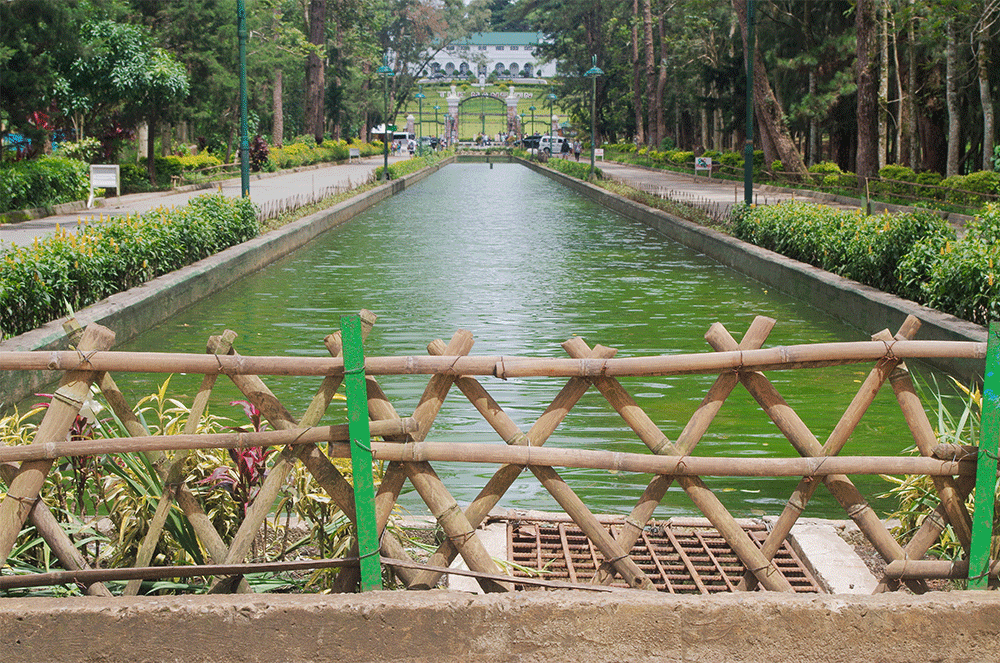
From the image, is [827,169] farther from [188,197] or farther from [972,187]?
[188,197]

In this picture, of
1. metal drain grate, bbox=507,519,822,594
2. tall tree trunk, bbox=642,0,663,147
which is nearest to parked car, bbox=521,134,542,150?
tall tree trunk, bbox=642,0,663,147

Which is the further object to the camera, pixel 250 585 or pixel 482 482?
pixel 482 482

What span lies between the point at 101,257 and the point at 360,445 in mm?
8800

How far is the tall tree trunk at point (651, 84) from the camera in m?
58.7

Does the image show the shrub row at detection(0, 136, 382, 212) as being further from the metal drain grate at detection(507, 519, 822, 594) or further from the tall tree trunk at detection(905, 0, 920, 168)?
the tall tree trunk at detection(905, 0, 920, 168)

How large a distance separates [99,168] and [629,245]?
13.3m

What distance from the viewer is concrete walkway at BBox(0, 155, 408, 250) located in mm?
20953

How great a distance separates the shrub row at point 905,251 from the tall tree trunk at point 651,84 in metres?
42.5

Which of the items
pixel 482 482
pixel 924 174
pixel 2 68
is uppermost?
pixel 2 68

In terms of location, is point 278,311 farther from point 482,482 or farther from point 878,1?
point 878,1

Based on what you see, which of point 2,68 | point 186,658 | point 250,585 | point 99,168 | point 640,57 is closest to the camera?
point 186,658

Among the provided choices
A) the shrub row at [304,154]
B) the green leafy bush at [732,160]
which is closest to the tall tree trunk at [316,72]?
the shrub row at [304,154]

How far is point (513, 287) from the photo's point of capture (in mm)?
16125

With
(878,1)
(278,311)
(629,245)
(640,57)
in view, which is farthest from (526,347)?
(640,57)
